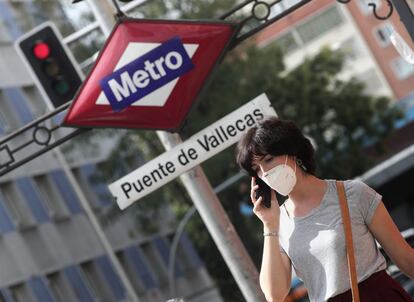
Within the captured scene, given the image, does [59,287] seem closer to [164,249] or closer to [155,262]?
[155,262]

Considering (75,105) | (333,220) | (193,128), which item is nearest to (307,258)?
(333,220)

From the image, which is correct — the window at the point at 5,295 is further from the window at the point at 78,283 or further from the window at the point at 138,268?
the window at the point at 138,268

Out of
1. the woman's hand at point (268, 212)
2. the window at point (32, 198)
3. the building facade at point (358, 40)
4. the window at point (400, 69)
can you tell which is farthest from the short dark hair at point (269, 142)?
the window at point (400, 69)

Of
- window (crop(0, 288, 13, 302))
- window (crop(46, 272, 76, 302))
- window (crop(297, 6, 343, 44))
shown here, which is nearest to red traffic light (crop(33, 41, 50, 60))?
window (crop(0, 288, 13, 302))

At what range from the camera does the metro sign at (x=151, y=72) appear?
1137cm

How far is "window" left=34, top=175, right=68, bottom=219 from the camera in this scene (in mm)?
45938

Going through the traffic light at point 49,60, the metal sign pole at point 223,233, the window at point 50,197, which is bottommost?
the metal sign pole at point 223,233

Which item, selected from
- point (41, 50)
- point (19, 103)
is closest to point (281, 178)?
point (41, 50)

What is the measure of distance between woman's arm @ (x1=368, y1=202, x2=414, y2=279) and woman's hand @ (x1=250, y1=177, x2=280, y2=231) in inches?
16.4

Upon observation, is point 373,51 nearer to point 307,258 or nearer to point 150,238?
point 150,238

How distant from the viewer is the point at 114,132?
48.5 m

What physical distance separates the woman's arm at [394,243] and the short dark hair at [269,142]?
1.48 ft

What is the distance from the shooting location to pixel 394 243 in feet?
19.9

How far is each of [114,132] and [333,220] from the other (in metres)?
42.5
